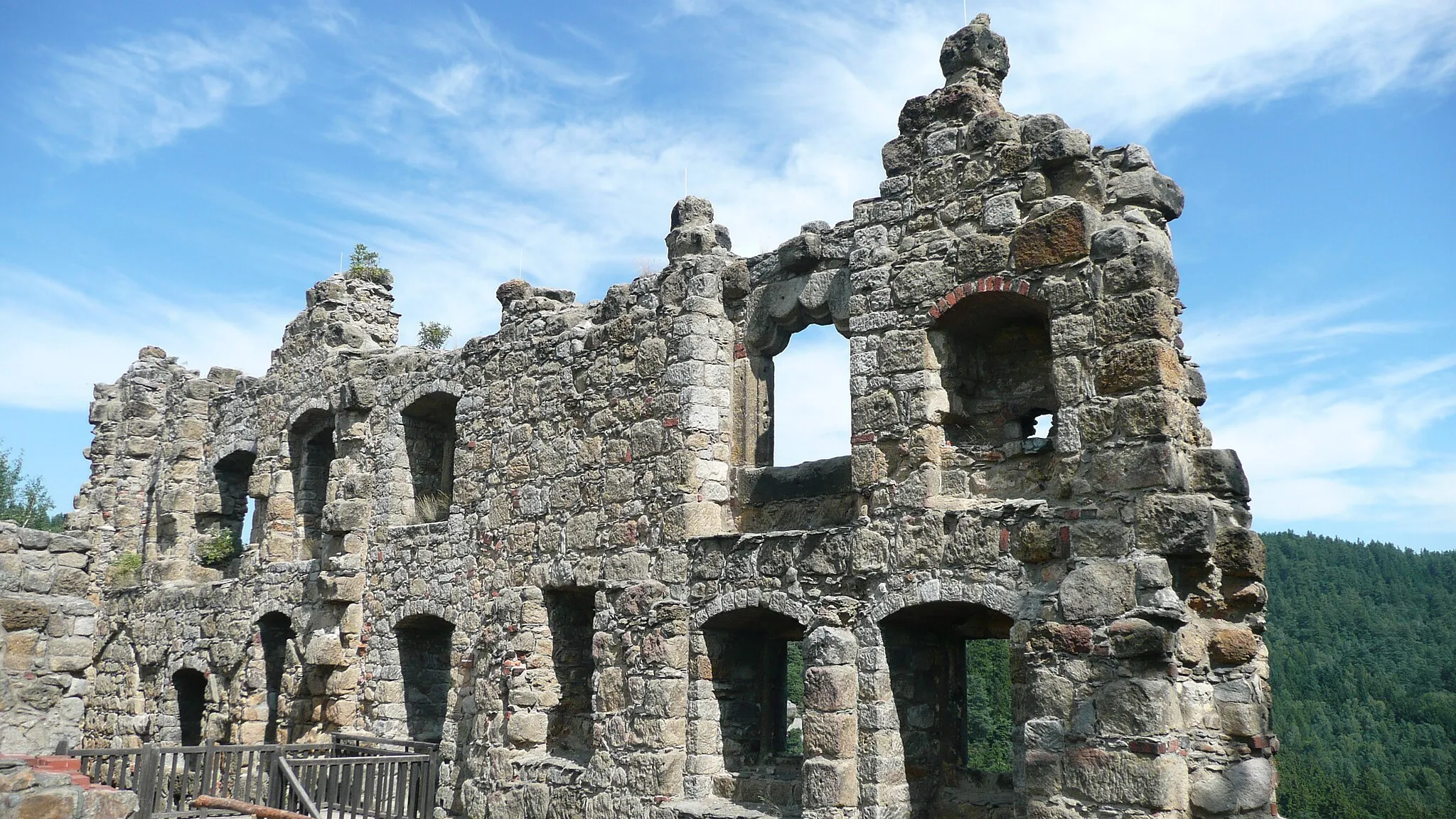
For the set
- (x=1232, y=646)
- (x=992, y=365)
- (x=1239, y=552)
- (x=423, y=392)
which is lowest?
(x=1232, y=646)

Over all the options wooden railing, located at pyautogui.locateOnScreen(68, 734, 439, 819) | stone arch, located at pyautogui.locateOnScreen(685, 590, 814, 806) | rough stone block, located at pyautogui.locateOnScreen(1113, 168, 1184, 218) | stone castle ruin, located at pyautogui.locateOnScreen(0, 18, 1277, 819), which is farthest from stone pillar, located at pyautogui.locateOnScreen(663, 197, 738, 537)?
wooden railing, located at pyautogui.locateOnScreen(68, 734, 439, 819)

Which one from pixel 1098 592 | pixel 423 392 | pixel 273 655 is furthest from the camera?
pixel 273 655

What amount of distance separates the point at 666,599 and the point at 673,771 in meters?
1.26

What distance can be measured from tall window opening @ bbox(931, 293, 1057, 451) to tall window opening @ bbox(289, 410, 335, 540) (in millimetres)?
8457

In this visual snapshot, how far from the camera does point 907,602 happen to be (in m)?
7.37

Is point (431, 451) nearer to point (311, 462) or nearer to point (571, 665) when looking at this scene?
point (311, 462)

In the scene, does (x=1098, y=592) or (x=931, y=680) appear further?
(x=931, y=680)

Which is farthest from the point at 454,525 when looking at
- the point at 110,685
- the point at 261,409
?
the point at 110,685

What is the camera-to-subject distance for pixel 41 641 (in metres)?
7.52

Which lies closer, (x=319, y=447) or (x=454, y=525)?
(x=454, y=525)

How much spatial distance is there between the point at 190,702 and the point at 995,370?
12034 mm

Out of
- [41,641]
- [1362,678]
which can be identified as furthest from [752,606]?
[1362,678]

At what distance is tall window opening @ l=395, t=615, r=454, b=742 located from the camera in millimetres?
11680

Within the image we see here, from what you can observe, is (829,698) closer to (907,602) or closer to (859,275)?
(907,602)
